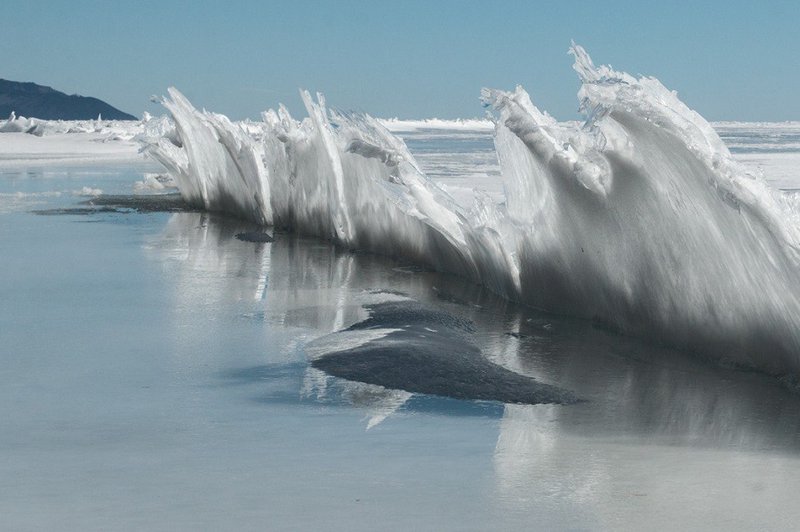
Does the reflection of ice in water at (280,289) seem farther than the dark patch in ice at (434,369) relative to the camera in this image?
Yes

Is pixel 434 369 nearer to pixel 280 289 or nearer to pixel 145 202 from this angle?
pixel 280 289

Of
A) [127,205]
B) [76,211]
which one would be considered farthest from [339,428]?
[127,205]

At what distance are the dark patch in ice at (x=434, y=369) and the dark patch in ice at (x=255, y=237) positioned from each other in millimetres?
5288

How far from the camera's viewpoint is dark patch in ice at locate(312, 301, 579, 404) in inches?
184

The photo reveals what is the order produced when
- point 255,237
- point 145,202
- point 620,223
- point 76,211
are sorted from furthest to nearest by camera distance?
1. point 145,202
2. point 76,211
3. point 255,237
4. point 620,223

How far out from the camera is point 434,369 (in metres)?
5.00

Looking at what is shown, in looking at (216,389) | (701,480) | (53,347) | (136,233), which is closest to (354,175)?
(136,233)

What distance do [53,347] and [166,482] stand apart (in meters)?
2.58

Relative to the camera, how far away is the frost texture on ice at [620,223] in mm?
4957

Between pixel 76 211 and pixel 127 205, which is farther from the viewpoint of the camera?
pixel 127 205

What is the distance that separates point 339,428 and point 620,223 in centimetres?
266

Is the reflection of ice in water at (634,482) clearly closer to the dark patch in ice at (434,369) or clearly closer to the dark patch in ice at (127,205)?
the dark patch in ice at (434,369)

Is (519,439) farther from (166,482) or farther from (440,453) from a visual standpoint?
(166,482)

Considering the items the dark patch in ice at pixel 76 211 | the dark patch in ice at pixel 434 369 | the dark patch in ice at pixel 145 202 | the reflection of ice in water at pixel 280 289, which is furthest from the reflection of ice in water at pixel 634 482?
the dark patch in ice at pixel 145 202
